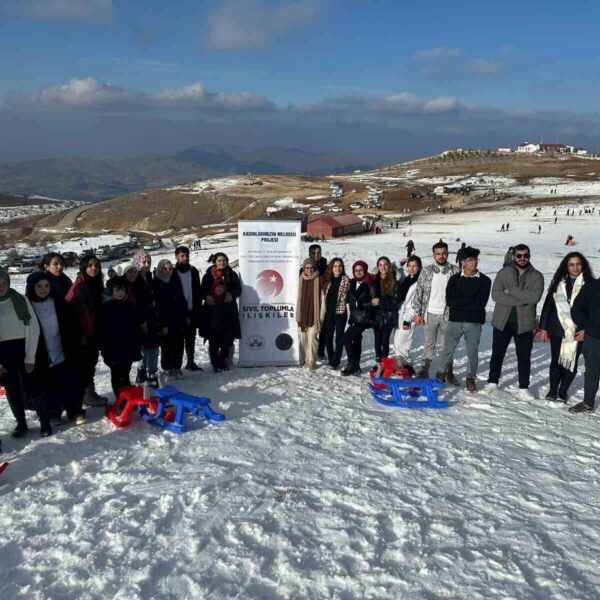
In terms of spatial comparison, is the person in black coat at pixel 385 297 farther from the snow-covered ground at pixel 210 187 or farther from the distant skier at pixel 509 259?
the snow-covered ground at pixel 210 187

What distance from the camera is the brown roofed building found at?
5144 centimetres

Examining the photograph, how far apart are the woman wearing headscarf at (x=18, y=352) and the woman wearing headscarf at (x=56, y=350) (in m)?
0.16

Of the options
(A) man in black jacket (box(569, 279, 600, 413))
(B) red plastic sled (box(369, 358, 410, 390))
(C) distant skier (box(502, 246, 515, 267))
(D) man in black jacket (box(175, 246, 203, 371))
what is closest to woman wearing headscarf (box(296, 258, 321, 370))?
(B) red plastic sled (box(369, 358, 410, 390))

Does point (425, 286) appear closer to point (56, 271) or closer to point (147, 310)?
point (147, 310)

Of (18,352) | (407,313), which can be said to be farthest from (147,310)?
(407,313)

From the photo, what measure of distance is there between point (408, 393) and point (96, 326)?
4.63m

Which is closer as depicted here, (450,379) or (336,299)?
(450,379)

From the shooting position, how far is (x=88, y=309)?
6773mm

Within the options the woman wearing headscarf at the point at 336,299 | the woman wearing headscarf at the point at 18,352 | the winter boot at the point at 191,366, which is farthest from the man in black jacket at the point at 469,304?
the woman wearing headscarf at the point at 18,352

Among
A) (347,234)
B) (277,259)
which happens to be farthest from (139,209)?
(277,259)

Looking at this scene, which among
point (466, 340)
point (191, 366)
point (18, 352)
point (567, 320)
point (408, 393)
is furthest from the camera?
point (191, 366)

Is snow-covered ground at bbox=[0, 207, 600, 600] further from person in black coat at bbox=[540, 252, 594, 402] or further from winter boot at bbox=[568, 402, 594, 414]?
person in black coat at bbox=[540, 252, 594, 402]

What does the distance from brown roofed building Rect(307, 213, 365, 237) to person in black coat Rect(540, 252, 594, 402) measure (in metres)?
43.9

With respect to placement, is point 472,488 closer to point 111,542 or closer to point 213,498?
point 213,498
